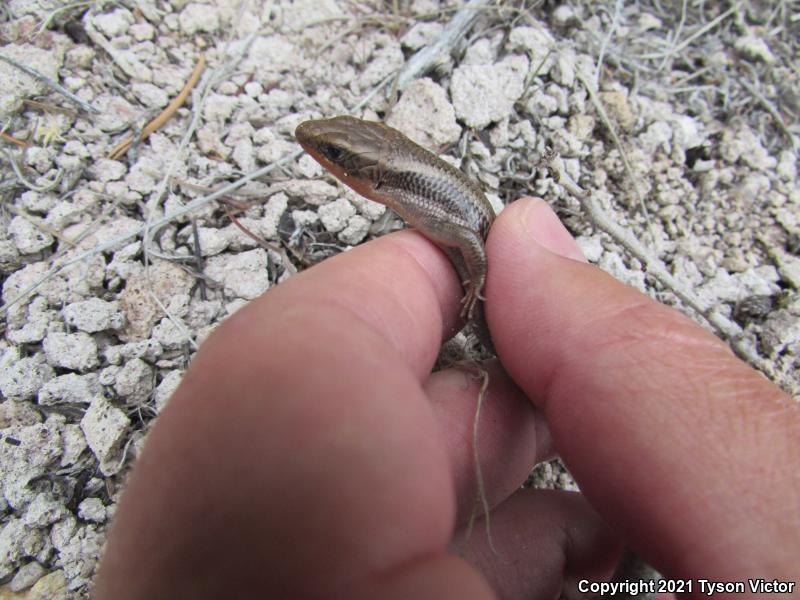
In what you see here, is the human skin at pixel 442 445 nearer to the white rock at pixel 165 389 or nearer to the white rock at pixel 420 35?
the white rock at pixel 165 389

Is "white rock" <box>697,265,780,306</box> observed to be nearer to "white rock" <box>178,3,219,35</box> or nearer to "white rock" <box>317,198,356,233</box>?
"white rock" <box>317,198,356,233</box>

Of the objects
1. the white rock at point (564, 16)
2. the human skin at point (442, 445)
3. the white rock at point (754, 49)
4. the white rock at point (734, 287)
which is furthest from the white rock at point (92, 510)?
the white rock at point (754, 49)

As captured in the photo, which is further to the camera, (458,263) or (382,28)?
(382,28)

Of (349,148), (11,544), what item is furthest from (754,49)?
(11,544)

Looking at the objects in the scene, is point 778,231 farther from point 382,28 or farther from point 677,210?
point 382,28

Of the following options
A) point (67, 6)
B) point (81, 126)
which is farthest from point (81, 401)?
point (67, 6)
